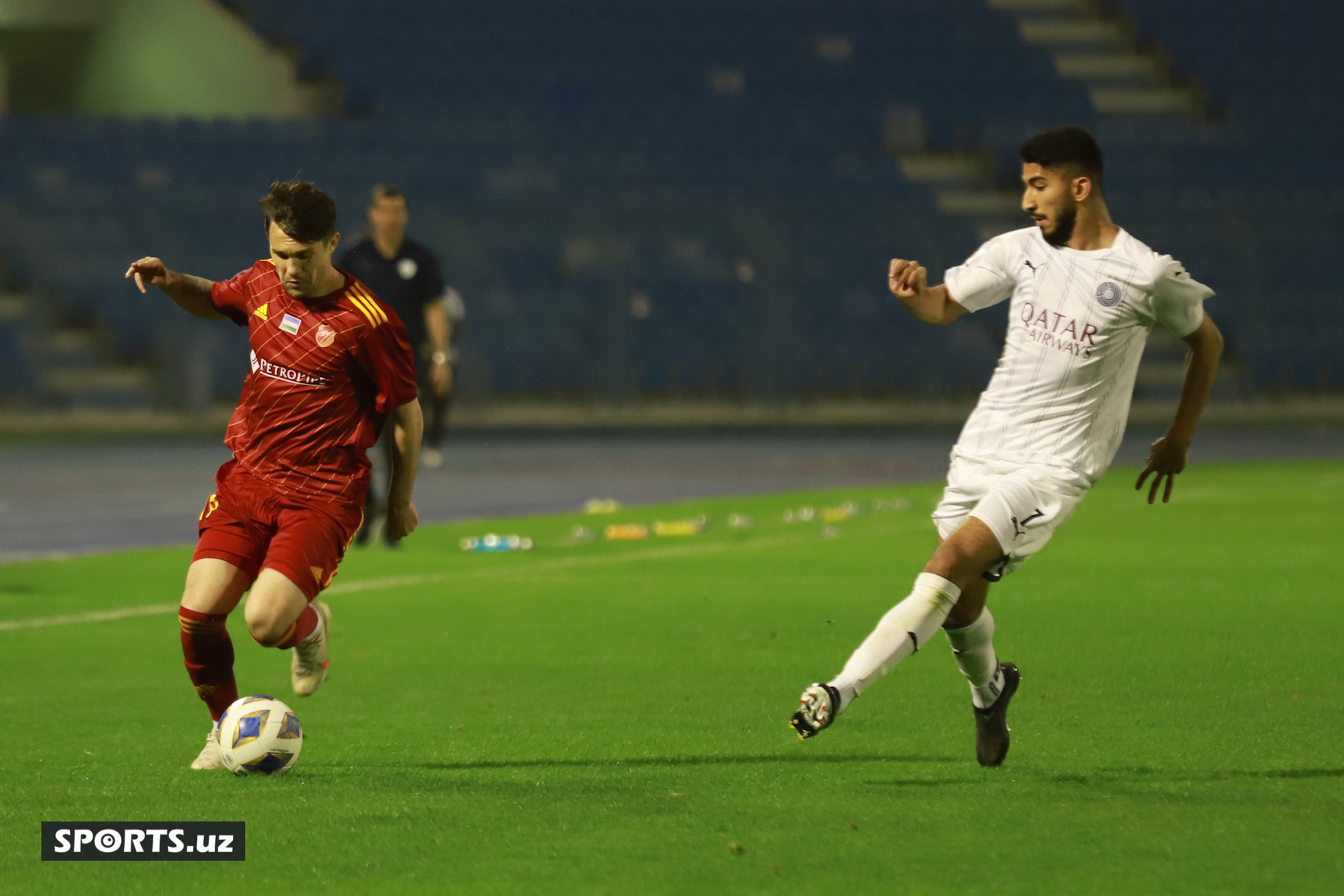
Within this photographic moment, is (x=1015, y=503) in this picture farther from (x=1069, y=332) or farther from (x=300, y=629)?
(x=300, y=629)

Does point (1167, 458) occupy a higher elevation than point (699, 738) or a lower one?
higher

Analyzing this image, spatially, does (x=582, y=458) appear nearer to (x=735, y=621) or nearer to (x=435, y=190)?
(x=435, y=190)

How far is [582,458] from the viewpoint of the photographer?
73.5 feet

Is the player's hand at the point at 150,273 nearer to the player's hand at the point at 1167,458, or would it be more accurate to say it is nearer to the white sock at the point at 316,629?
the white sock at the point at 316,629

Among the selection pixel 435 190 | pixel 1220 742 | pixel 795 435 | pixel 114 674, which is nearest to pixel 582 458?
pixel 795 435

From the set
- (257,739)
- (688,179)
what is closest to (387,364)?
(257,739)

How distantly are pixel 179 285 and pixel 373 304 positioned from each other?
590mm

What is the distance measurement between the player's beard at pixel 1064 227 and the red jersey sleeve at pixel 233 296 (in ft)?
8.09

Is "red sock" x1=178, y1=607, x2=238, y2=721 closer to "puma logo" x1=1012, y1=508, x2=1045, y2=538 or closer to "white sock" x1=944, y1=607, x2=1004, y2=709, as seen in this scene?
"white sock" x1=944, y1=607, x2=1004, y2=709

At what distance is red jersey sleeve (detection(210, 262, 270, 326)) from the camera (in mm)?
5977

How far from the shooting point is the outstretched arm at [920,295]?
18.4 feet

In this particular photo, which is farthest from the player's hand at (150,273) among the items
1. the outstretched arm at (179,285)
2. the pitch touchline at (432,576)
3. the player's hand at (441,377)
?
the player's hand at (441,377)

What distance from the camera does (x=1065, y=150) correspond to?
565 centimetres

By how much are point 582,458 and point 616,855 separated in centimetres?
1775
